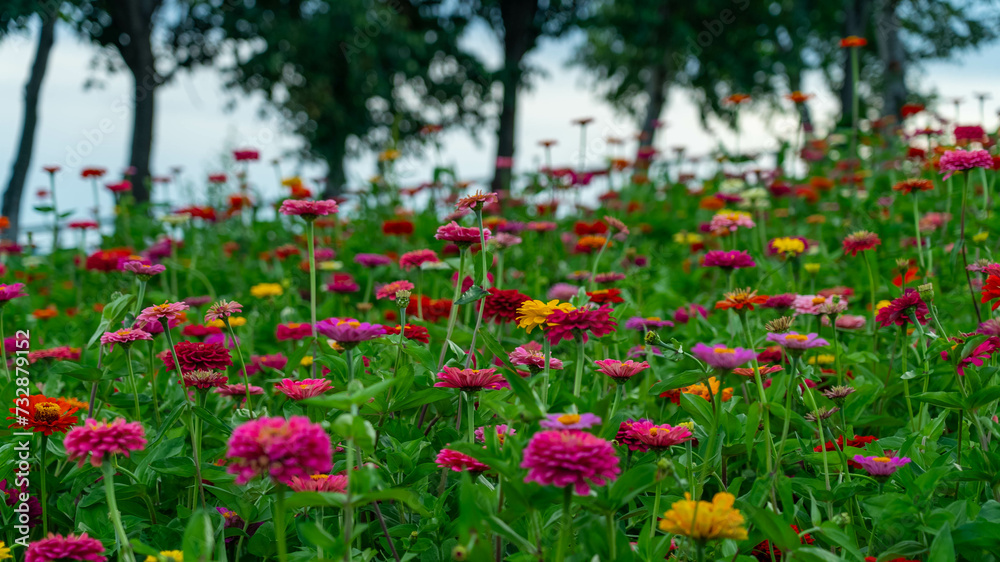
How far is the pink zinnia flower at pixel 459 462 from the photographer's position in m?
1.31

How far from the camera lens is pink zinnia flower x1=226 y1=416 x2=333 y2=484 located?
0.94 meters

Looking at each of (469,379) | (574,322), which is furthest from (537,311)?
(469,379)

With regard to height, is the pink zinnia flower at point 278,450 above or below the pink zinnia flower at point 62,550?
above

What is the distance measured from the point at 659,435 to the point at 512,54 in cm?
1054

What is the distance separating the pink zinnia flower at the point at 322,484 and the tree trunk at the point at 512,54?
9.35 metres

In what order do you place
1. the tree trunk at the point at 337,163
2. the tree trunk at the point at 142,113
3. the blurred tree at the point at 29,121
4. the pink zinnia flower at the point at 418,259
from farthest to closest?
the tree trunk at the point at 337,163
the tree trunk at the point at 142,113
the blurred tree at the point at 29,121
the pink zinnia flower at the point at 418,259

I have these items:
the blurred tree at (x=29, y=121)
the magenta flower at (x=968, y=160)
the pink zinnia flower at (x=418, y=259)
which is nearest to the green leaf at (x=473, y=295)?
the pink zinnia flower at (x=418, y=259)

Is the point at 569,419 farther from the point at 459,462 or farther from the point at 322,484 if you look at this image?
the point at 322,484

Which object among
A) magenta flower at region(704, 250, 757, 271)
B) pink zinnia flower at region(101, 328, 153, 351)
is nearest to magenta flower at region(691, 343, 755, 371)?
magenta flower at region(704, 250, 757, 271)

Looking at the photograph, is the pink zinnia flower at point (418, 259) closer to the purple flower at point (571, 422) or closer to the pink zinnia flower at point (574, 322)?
the pink zinnia flower at point (574, 322)

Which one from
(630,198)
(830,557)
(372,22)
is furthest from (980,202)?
(372,22)

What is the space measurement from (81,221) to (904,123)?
751cm

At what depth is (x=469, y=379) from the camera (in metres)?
1.46

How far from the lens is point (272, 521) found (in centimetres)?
155
